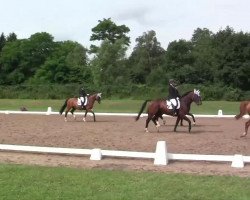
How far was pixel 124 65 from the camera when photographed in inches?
2872

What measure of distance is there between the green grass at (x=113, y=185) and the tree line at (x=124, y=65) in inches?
1748

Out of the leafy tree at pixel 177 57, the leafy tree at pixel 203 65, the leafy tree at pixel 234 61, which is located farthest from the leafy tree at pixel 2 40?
the leafy tree at pixel 234 61

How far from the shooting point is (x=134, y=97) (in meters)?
54.4

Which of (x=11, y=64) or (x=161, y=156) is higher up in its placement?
(x=11, y=64)

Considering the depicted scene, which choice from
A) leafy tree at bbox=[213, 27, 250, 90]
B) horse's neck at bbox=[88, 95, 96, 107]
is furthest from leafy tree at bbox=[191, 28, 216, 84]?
horse's neck at bbox=[88, 95, 96, 107]

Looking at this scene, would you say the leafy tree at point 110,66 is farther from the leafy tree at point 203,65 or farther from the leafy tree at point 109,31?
the leafy tree at point 109,31

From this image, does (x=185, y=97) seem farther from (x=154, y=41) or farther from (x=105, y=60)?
(x=154, y=41)

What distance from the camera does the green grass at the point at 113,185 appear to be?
8297mm

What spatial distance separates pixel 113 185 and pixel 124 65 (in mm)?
64291

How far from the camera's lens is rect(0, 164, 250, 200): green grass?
8.30 meters

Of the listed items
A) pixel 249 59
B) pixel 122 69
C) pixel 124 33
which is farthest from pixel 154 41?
pixel 249 59

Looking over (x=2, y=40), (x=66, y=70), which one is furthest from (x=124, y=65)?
(x=2, y=40)

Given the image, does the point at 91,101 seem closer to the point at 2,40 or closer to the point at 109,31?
the point at 109,31

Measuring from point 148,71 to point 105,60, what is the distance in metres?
11.8
